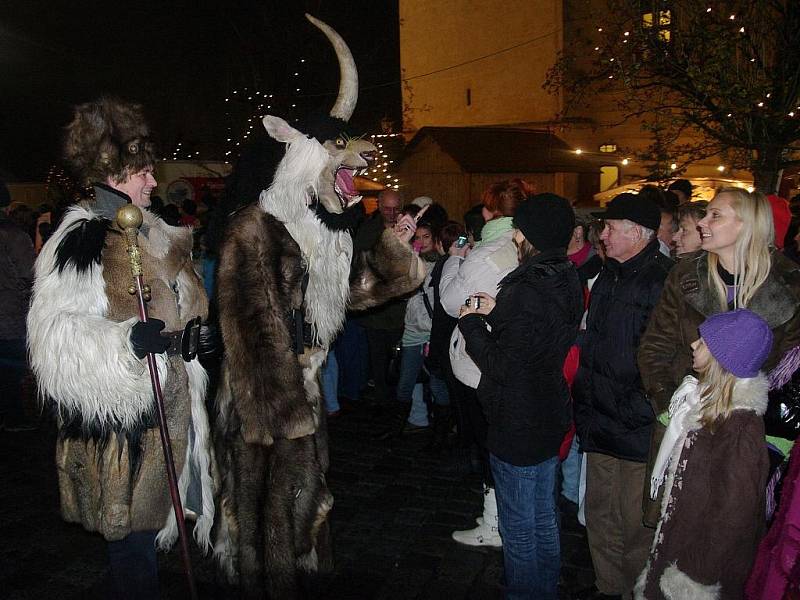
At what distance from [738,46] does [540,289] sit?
8795 mm

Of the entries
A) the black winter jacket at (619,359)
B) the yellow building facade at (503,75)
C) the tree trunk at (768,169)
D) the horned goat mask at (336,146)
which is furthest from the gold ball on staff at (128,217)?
the yellow building facade at (503,75)

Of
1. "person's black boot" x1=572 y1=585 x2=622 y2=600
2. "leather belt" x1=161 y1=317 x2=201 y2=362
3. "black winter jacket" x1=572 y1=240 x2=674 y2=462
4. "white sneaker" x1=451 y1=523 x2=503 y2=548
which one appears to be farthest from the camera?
"white sneaker" x1=451 y1=523 x2=503 y2=548

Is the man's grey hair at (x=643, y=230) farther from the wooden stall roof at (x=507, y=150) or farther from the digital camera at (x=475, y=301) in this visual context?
the wooden stall roof at (x=507, y=150)

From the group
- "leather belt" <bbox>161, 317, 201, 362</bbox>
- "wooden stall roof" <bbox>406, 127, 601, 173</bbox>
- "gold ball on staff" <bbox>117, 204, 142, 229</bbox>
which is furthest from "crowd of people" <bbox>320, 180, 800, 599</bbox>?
"wooden stall roof" <bbox>406, 127, 601, 173</bbox>

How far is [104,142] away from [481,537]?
3247 millimetres

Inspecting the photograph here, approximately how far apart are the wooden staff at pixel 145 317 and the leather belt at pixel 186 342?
0.20 meters

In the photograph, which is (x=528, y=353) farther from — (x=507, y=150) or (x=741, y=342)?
(x=507, y=150)

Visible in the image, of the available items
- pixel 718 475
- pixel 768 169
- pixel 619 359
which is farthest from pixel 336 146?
pixel 768 169

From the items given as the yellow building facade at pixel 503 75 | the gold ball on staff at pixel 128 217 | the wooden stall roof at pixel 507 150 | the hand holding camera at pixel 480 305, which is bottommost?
the hand holding camera at pixel 480 305

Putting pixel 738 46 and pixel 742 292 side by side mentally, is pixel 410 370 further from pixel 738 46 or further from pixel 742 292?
pixel 738 46

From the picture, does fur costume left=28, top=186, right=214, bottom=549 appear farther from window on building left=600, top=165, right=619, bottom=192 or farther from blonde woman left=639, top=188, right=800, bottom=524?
window on building left=600, top=165, right=619, bottom=192

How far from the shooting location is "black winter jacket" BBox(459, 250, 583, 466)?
301cm

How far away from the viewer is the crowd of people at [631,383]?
8.34ft

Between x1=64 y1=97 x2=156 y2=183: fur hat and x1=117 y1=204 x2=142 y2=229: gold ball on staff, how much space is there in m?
0.43
